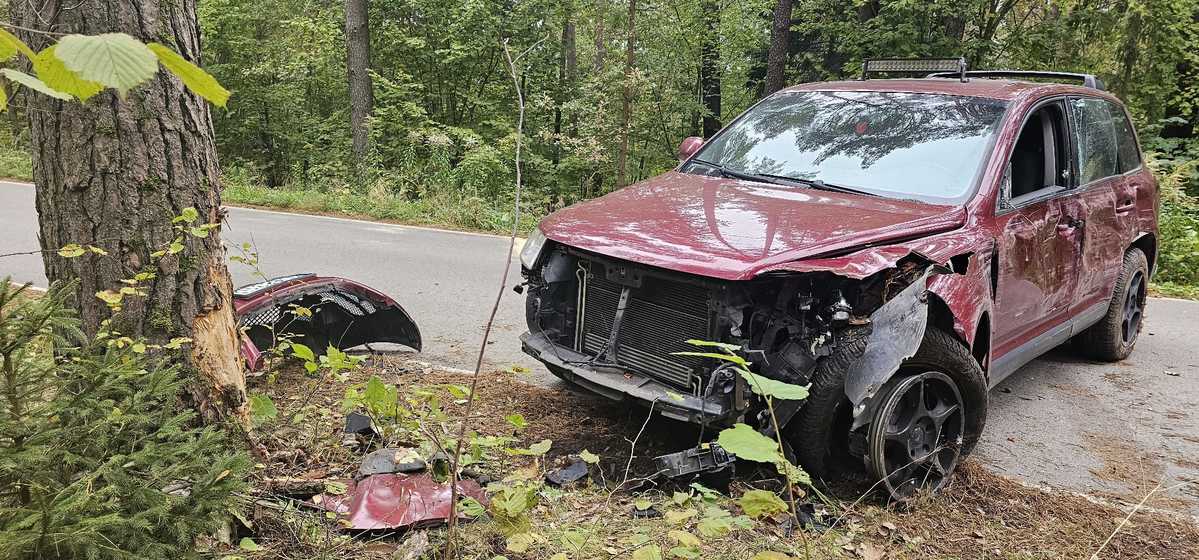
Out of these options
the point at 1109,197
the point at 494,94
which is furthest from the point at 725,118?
the point at 1109,197

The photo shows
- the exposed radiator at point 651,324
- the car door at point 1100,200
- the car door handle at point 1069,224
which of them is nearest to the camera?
the exposed radiator at point 651,324

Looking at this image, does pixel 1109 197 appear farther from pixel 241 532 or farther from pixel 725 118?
pixel 725 118

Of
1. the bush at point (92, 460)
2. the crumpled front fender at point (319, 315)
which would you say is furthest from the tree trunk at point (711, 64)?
the bush at point (92, 460)

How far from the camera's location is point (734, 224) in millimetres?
3805

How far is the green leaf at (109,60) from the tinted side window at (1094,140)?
206 inches

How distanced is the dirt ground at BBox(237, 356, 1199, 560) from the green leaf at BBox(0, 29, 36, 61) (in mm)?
1852

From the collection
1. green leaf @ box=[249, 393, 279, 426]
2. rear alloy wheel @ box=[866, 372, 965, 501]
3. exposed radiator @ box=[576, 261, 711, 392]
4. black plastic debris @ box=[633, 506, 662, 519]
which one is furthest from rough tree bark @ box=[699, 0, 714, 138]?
green leaf @ box=[249, 393, 279, 426]

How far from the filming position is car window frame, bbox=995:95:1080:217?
4.16m

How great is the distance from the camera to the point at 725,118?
2012 centimetres

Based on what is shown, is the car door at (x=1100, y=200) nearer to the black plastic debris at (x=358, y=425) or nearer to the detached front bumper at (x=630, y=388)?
the detached front bumper at (x=630, y=388)

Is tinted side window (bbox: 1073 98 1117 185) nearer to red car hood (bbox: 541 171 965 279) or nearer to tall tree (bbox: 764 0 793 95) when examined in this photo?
red car hood (bbox: 541 171 965 279)

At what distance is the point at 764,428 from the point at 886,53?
1285cm

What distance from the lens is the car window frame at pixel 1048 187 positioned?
13.6ft

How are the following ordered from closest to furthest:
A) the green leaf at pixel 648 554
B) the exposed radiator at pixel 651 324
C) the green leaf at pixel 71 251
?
1. the green leaf at pixel 648 554
2. the green leaf at pixel 71 251
3. the exposed radiator at pixel 651 324
